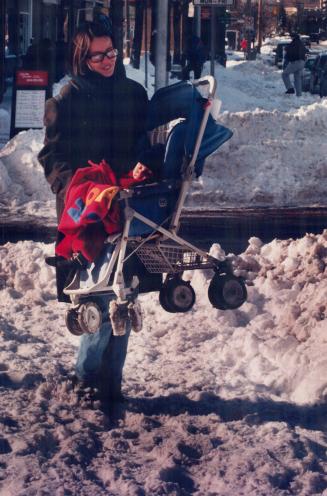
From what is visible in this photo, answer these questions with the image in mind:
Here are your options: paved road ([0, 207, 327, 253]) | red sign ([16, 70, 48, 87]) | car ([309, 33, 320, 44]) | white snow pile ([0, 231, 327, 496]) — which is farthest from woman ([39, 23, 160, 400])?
car ([309, 33, 320, 44])

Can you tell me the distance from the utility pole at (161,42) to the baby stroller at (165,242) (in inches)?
301

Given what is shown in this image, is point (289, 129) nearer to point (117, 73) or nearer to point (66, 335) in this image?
point (66, 335)

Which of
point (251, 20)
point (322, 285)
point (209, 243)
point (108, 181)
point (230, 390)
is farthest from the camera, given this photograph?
point (251, 20)

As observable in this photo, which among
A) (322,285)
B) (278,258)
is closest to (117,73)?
(322,285)

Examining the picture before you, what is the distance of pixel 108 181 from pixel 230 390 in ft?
4.86

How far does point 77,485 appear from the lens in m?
4.07

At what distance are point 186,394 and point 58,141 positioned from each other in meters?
1.51

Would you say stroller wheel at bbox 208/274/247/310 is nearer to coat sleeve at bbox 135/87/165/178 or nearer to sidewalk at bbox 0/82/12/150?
coat sleeve at bbox 135/87/165/178

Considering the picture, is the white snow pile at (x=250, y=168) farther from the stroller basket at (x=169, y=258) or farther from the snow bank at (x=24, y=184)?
the stroller basket at (x=169, y=258)

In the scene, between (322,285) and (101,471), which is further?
(322,285)

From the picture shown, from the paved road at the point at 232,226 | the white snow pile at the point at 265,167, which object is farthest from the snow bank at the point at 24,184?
the white snow pile at the point at 265,167

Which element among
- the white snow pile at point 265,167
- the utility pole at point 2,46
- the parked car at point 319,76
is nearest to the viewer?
the white snow pile at point 265,167

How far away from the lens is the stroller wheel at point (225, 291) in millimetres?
4582

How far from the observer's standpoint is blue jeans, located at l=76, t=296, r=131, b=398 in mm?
4801
